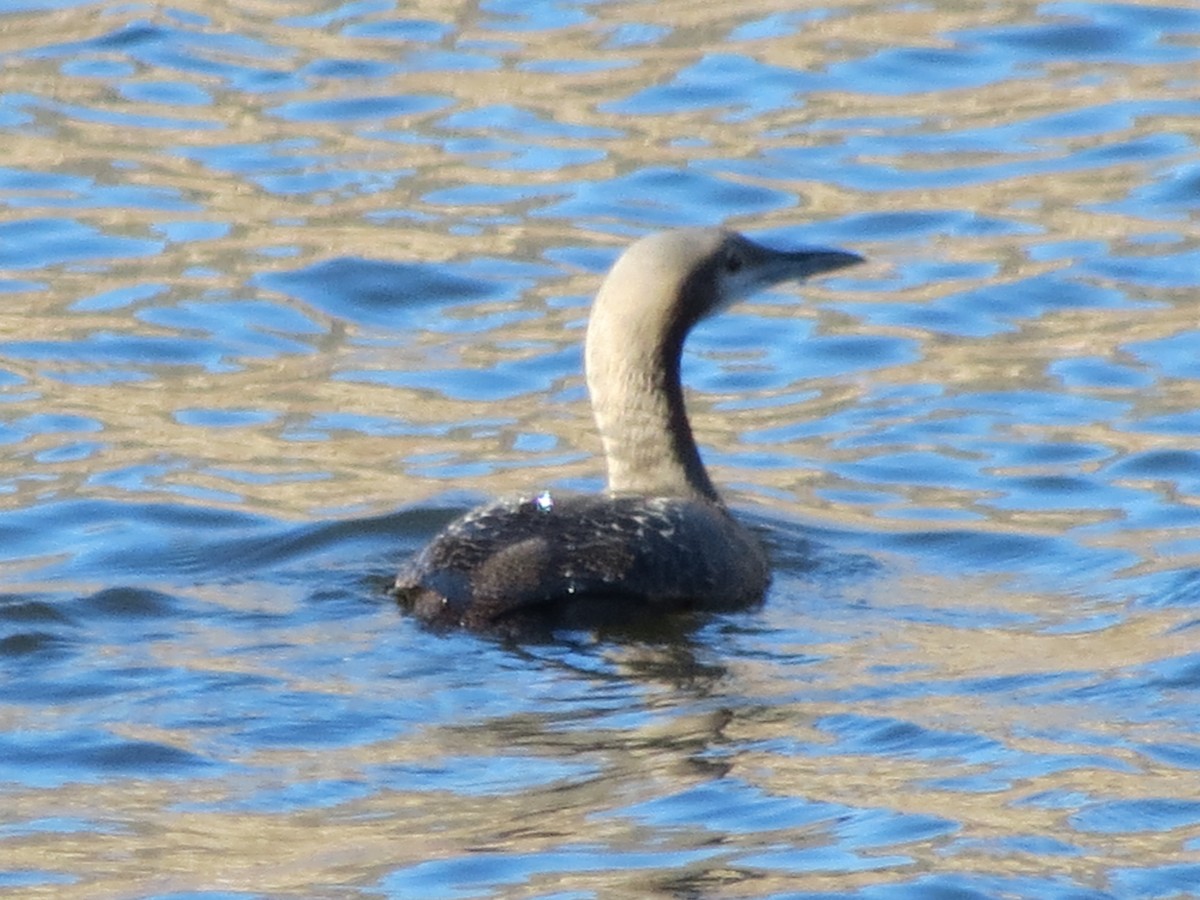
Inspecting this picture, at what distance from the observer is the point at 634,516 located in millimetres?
7254

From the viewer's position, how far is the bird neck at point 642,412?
7887 millimetres

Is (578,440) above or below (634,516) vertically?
below

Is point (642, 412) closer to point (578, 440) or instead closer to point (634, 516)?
point (634, 516)

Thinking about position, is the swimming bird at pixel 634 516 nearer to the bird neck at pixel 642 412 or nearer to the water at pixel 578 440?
the bird neck at pixel 642 412

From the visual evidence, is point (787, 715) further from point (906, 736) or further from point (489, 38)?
point (489, 38)

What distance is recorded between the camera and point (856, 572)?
25.9ft

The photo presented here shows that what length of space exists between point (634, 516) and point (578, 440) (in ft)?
6.55

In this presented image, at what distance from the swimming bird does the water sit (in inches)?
4.2

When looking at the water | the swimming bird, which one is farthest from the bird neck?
the water

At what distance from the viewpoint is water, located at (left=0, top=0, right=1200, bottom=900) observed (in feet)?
18.8

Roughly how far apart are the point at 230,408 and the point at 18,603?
2308 millimetres

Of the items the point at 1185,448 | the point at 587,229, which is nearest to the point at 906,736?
the point at 1185,448

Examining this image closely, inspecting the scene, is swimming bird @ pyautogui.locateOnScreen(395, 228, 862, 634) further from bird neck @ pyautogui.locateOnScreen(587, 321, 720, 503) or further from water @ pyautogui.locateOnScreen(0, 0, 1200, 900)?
water @ pyautogui.locateOnScreen(0, 0, 1200, 900)

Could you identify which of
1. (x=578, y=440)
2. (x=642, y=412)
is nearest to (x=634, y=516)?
(x=642, y=412)
